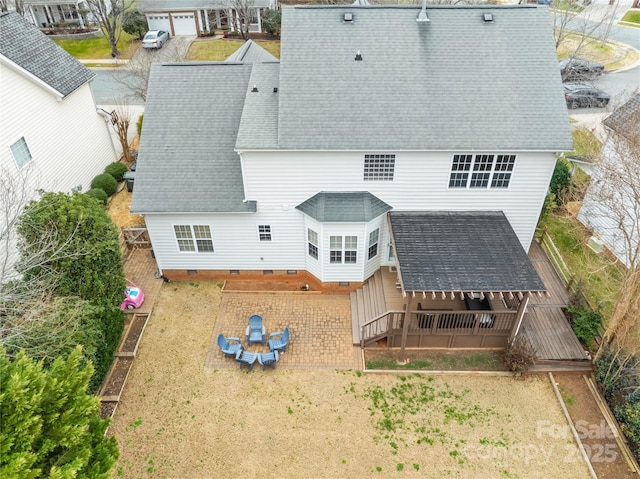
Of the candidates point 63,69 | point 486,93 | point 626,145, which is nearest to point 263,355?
point 486,93

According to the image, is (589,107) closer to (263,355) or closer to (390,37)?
(390,37)

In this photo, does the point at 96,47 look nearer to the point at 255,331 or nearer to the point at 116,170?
the point at 116,170

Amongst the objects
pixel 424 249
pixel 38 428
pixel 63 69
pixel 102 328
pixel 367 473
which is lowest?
pixel 367 473

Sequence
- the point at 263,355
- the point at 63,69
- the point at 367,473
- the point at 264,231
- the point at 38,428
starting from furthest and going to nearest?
the point at 63,69 < the point at 264,231 < the point at 263,355 < the point at 367,473 < the point at 38,428

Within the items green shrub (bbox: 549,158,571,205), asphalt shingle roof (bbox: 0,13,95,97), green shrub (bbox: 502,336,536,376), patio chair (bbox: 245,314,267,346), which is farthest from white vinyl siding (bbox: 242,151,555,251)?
asphalt shingle roof (bbox: 0,13,95,97)

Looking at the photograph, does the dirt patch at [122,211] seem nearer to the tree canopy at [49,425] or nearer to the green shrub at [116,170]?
the green shrub at [116,170]

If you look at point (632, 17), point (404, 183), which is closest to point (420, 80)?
point (404, 183)

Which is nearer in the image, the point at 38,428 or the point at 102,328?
the point at 38,428
